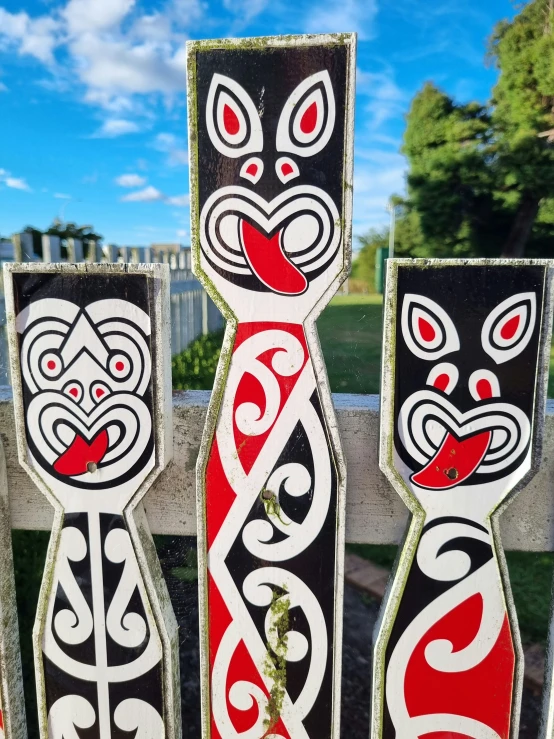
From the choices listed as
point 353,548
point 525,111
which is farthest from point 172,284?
point 525,111

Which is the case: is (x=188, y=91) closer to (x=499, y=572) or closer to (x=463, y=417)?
(x=463, y=417)

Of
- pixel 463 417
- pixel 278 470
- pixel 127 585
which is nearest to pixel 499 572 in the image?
pixel 463 417

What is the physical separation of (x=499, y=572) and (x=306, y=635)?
1.29 ft

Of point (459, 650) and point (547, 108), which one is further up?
point (547, 108)

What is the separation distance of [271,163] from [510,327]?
0.52 m

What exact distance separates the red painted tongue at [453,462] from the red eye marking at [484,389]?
0.07 metres

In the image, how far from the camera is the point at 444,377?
96 centimetres

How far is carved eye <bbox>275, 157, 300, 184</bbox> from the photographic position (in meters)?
0.94

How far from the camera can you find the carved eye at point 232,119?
933 mm

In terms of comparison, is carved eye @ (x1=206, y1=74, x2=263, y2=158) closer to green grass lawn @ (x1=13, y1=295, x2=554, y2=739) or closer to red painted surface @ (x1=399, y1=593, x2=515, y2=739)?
green grass lawn @ (x1=13, y1=295, x2=554, y2=739)

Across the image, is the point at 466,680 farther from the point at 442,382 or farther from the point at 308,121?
the point at 308,121

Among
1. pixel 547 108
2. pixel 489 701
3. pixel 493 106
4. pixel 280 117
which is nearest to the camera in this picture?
pixel 280 117

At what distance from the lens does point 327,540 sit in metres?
1.02

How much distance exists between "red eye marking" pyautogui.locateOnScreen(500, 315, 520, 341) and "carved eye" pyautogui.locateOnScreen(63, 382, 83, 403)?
800 millimetres
